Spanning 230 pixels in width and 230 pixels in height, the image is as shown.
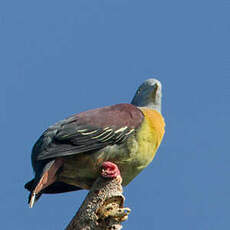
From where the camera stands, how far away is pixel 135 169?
7.74 metres

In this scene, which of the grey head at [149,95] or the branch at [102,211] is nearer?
the branch at [102,211]

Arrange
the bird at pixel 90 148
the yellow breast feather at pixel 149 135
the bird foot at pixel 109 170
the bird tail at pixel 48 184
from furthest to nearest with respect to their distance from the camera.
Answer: the yellow breast feather at pixel 149 135
the bird at pixel 90 148
the bird tail at pixel 48 184
the bird foot at pixel 109 170

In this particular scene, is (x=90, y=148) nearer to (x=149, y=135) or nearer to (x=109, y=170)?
(x=109, y=170)

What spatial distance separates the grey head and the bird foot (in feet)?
7.02

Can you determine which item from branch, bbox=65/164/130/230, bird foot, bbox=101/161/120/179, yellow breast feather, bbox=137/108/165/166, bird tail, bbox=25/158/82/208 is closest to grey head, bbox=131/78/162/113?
yellow breast feather, bbox=137/108/165/166

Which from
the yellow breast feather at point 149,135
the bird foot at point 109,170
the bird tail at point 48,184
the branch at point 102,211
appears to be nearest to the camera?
the branch at point 102,211

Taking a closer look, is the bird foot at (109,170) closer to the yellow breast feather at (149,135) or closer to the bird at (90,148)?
the bird at (90,148)

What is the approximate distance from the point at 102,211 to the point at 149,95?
11.2ft

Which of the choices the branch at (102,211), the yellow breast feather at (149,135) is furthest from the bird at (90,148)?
the branch at (102,211)

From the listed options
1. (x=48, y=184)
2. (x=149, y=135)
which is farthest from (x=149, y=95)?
(x=48, y=184)

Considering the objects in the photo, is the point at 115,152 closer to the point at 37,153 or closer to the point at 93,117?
the point at 93,117

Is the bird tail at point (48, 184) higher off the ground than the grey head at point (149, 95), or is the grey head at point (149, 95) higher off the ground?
the grey head at point (149, 95)

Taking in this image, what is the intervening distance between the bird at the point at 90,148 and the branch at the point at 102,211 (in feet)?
2.52

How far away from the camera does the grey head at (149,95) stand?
901cm
